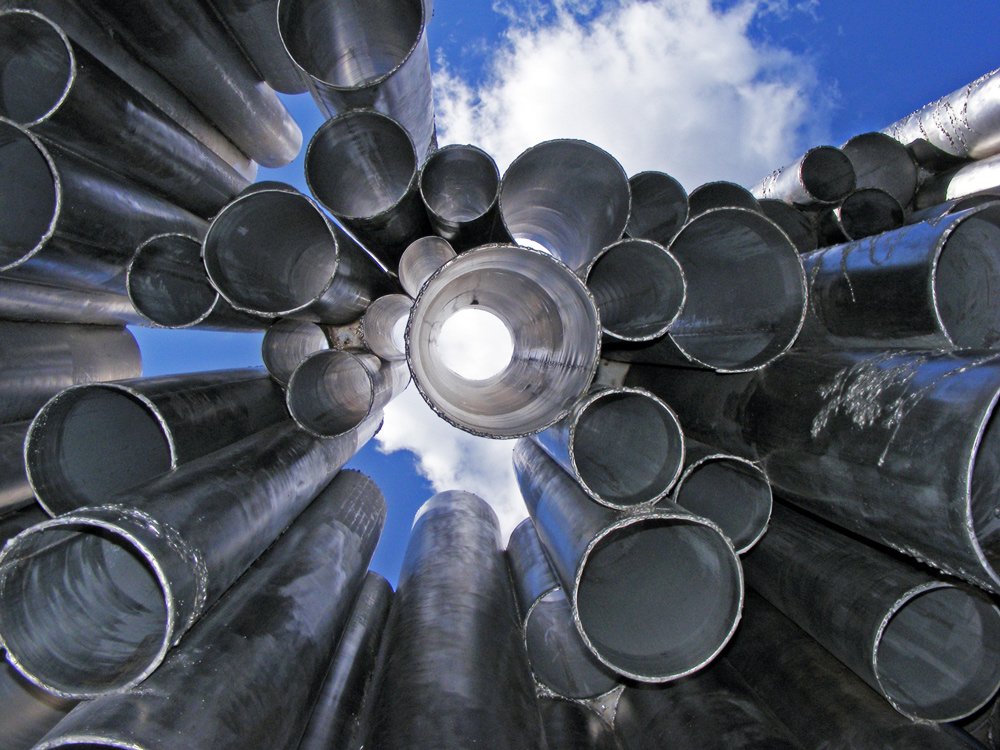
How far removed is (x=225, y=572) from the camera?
7.23 feet

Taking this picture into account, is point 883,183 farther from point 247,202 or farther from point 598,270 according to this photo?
point 247,202

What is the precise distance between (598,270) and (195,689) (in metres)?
2.32

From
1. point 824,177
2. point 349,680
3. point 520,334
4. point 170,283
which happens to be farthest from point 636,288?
point 824,177

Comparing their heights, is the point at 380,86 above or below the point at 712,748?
above

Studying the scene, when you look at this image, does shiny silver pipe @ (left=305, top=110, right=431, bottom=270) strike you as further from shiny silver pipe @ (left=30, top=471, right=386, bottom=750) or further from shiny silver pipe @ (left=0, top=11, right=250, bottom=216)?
shiny silver pipe @ (left=30, top=471, right=386, bottom=750)

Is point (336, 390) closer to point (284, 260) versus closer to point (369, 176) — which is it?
point (284, 260)

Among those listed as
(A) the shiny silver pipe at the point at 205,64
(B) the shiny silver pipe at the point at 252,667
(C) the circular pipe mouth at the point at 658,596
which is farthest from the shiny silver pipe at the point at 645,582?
(A) the shiny silver pipe at the point at 205,64

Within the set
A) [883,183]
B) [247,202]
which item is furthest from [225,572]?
[883,183]

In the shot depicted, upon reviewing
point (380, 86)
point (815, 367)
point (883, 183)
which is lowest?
point (815, 367)

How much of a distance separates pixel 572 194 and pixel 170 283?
228cm

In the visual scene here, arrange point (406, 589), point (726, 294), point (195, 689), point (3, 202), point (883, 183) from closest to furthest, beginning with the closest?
point (195, 689)
point (3, 202)
point (726, 294)
point (406, 589)
point (883, 183)

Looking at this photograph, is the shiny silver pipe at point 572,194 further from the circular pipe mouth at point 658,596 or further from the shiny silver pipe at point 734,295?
the circular pipe mouth at point 658,596

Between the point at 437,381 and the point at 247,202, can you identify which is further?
the point at 247,202

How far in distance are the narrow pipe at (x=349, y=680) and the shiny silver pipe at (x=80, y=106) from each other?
9.58 feet
